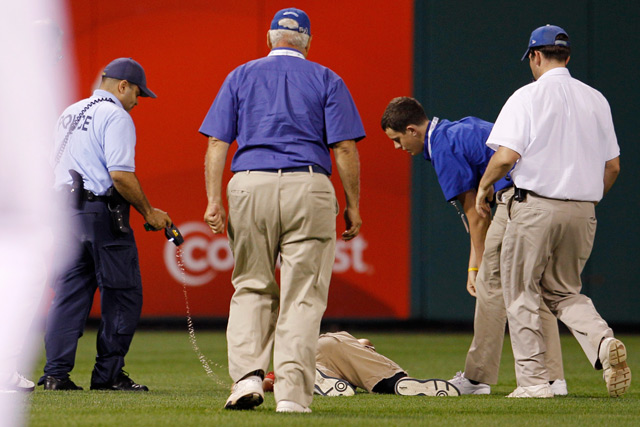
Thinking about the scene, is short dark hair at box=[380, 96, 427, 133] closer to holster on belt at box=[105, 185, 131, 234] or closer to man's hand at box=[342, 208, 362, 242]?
man's hand at box=[342, 208, 362, 242]

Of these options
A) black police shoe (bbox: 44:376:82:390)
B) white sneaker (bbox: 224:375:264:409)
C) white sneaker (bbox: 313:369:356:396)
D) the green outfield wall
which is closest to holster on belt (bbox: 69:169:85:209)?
black police shoe (bbox: 44:376:82:390)

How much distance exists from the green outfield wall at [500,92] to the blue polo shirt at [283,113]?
5737mm

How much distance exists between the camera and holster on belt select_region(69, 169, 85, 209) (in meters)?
5.18

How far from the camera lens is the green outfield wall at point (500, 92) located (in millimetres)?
9766

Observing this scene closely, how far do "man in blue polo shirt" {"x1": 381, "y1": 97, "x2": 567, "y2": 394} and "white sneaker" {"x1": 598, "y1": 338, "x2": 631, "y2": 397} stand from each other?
1.98ft

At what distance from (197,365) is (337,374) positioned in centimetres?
211

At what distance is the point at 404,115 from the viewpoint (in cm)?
529

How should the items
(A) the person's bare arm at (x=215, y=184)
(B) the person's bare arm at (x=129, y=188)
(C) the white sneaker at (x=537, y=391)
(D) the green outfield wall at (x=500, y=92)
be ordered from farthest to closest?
(D) the green outfield wall at (x=500, y=92)
(B) the person's bare arm at (x=129, y=188)
(C) the white sneaker at (x=537, y=391)
(A) the person's bare arm at (x=215, y=184)

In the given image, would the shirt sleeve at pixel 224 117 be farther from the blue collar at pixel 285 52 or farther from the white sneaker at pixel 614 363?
the white sneaker at pixel 614 363

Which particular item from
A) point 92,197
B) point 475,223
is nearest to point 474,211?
point 475,223

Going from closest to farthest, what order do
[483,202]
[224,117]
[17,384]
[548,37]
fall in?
1. [224,117]
2. [483,202]
3. [548,37]
4. [17,384]

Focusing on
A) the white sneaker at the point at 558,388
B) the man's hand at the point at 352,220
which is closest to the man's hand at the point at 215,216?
the man's hand at the point at 352,220

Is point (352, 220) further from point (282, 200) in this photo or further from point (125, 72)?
point (125, 72)

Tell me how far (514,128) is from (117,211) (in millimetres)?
2079
